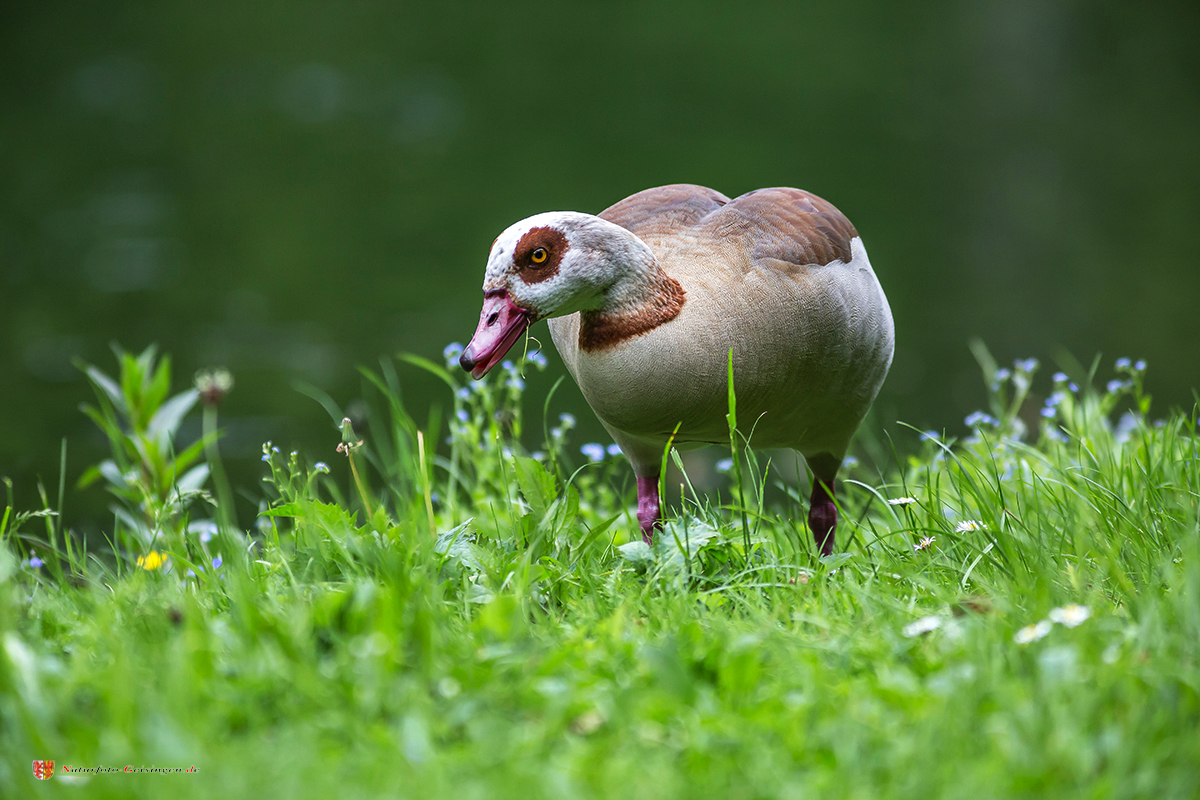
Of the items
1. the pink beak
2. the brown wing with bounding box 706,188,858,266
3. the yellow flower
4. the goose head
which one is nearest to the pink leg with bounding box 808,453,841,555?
the brown wing with bounding box 706,188,858,266

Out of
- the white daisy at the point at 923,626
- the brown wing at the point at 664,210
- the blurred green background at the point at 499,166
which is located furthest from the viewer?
the blurred green background at the point at 499,166

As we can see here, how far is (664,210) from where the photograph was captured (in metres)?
3.87

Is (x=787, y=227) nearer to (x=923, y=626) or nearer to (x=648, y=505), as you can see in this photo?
(x=648, y=505)

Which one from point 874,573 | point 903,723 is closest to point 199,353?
point 874,573

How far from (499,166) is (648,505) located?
15.3m

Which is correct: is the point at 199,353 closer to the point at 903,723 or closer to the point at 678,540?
the point at 678,540

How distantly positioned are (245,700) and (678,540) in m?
1.21

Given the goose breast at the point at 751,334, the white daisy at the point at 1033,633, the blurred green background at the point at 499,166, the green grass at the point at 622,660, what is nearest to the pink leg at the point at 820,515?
the goose breast at the point at 751,334

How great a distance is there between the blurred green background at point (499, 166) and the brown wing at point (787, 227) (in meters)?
3.21

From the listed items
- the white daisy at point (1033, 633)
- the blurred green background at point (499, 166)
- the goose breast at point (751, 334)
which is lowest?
the blurred green background at point (499, 166)

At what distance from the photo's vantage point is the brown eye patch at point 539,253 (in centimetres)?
309

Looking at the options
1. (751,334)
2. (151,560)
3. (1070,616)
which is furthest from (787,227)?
(151,560)

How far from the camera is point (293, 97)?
23703 mm

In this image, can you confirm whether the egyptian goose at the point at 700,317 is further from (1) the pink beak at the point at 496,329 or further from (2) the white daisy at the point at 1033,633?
(2) the white daisy at the point at 1033,633
